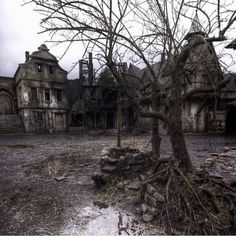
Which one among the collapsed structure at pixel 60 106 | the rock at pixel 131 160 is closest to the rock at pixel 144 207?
the rock at pixel 131 160

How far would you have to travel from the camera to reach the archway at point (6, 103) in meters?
25.9

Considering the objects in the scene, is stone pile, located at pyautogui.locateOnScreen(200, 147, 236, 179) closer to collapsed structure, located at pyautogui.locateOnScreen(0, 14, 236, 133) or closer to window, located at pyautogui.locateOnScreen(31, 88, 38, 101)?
collapsed structure, located at pyautogui.locateOnScreen(0, 14, 236, 133)

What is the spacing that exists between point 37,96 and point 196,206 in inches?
949

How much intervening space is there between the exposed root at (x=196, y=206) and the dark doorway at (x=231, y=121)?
17.8 meters

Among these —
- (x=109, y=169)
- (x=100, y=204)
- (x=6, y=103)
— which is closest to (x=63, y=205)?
(x=100, y=204)

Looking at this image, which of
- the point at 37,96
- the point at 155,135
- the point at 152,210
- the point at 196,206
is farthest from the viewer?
the point at 37,96

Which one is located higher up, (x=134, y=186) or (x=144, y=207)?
(x=134, y=186)

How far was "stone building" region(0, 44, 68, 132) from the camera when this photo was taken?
24.3 meters

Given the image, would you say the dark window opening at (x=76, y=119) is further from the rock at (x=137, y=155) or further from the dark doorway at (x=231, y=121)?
the rock at (x=137, y=155)

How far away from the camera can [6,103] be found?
85.7 ft

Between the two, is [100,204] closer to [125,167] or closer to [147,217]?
[147,217]

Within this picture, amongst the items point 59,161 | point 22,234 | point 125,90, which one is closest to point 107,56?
point 125,90

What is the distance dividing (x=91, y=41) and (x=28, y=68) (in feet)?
A: 73.7

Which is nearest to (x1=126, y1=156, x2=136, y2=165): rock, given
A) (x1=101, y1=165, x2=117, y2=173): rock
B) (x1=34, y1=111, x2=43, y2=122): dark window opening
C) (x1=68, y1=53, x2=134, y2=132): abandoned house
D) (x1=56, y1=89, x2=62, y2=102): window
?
(x1=101, y1=165, x2=117, y2=173): rock
